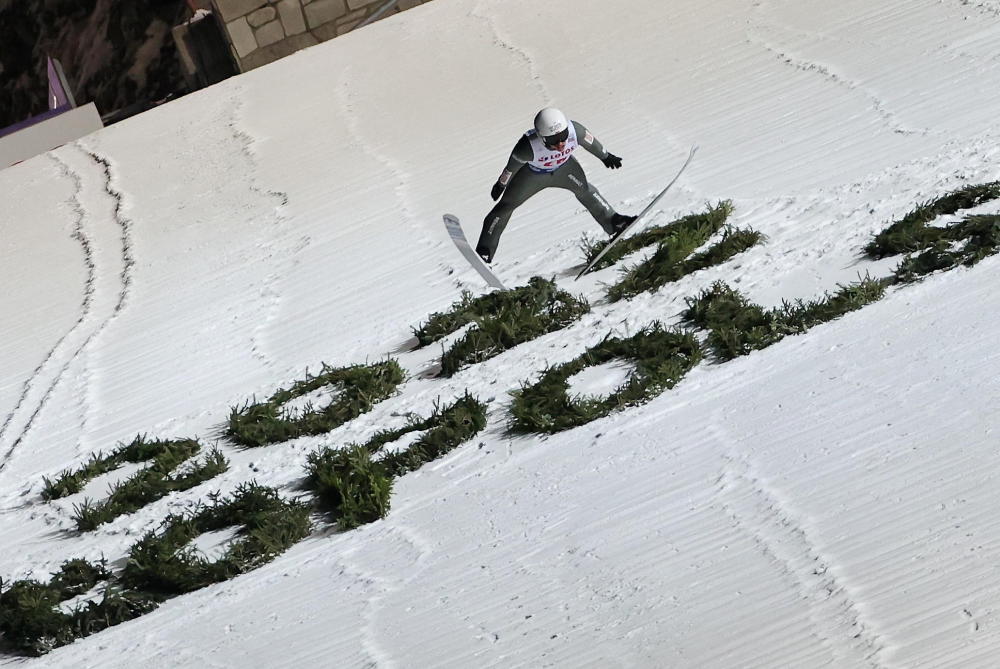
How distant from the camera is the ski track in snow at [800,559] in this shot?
4.66 meters

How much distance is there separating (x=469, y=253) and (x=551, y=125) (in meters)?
1.16

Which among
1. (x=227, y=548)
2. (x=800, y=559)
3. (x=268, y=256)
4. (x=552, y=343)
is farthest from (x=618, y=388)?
(x=268, y=256)

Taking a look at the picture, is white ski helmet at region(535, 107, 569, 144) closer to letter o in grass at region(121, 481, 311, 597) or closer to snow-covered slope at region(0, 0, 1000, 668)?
snow-covered slope at region(0, 0, 1000, 668)

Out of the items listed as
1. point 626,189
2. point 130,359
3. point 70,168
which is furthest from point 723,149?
point 70,168

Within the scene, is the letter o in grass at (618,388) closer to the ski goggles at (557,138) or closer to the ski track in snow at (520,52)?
the ski goggles at (557,138)

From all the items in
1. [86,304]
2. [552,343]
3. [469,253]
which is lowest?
[86,304]

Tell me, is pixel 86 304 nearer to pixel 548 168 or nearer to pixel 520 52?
pixel 548 168

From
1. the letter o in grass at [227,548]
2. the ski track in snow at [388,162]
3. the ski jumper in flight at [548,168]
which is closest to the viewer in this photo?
the letter o in grass at [227,548]

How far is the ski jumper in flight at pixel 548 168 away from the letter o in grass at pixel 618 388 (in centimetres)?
94

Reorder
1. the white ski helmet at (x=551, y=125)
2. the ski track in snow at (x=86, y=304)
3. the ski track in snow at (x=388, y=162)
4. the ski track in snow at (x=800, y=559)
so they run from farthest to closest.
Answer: the ski track in snow at (x=388, y=162) → the ski track in snow at (x=86, y=304) → the white ski helmet at (x=551, y=125) → the ski track in snow at (x=800, y=559)

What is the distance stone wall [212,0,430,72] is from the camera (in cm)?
1541

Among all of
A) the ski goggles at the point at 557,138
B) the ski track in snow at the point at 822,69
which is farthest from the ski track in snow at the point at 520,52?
the ski goggles at the point at 557,138

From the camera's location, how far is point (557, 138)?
7.23 m

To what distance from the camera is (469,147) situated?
11.6 meters
